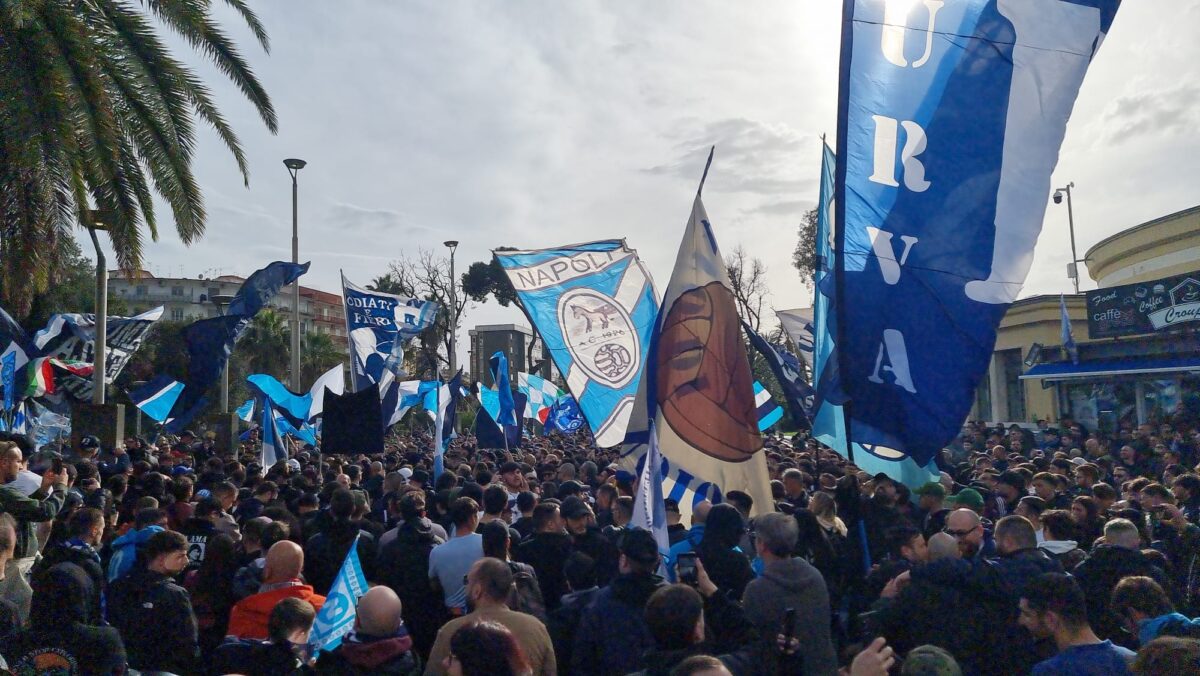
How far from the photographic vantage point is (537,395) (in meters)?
24.6

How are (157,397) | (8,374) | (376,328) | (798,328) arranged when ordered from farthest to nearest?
1. (157,397)
2. (376,328)
3. (8,374)
4. (798,328)

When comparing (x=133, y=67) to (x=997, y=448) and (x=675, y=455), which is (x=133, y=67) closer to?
(x=675, y=455)

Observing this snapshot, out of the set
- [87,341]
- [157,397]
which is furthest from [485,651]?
[87,341]

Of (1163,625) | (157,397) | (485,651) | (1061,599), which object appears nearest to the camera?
(485,651)

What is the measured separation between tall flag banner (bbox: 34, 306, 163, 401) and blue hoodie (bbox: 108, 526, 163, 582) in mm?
13086

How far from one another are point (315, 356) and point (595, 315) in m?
43.1

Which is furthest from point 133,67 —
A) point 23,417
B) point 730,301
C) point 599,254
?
point 730,301

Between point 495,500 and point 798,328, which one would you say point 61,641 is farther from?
point 798,328

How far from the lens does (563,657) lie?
479 centimetres

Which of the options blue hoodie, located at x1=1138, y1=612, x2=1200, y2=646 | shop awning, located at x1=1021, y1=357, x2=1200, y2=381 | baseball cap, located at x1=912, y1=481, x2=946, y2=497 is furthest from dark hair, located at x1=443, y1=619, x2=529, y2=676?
shop awning, located at x1=1021, y1=357, x2=1200, y2=381

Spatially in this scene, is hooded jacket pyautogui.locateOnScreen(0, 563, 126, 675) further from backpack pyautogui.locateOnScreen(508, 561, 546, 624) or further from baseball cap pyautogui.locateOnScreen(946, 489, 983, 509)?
baseball cap pyautogui.locateOnScreen(946, 489, 983, 509)

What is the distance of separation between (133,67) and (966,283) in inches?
460

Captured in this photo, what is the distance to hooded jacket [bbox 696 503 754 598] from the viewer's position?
16.0 ft

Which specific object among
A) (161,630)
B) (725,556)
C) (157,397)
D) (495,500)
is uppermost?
(157,397)
